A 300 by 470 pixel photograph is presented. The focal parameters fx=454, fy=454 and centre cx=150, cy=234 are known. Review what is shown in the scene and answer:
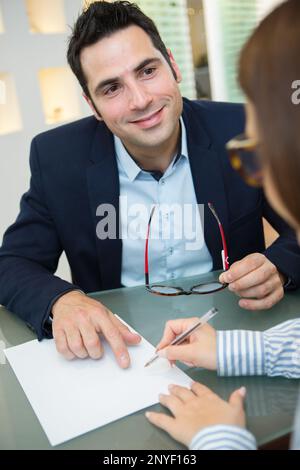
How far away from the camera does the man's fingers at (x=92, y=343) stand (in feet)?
2.93

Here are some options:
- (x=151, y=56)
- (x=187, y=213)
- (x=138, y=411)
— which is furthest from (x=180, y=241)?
(x=138, y=411)

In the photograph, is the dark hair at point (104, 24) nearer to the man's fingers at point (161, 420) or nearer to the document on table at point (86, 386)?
the document on table at point (86, 386)

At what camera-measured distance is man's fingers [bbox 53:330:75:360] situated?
913 mm

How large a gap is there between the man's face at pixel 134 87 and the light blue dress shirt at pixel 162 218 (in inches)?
4.2

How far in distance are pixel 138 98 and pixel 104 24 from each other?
9.8 inches

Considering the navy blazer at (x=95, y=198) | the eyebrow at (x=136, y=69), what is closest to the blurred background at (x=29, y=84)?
the navy blazer at (x=95, y=198)

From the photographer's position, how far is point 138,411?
0.75m

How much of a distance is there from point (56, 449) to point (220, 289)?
0.60 metres

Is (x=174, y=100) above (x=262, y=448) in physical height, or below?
above

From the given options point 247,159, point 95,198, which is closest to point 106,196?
point 95,198

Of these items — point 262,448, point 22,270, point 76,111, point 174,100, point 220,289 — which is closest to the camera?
point 262,448

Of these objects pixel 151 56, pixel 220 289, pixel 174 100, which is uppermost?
pixel 151 56

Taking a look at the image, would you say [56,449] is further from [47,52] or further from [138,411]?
[47,52]

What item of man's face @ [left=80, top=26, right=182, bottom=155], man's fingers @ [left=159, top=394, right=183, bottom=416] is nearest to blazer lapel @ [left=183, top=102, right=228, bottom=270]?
man's face @ [left=80, top=26, right=182, bottom=155]
